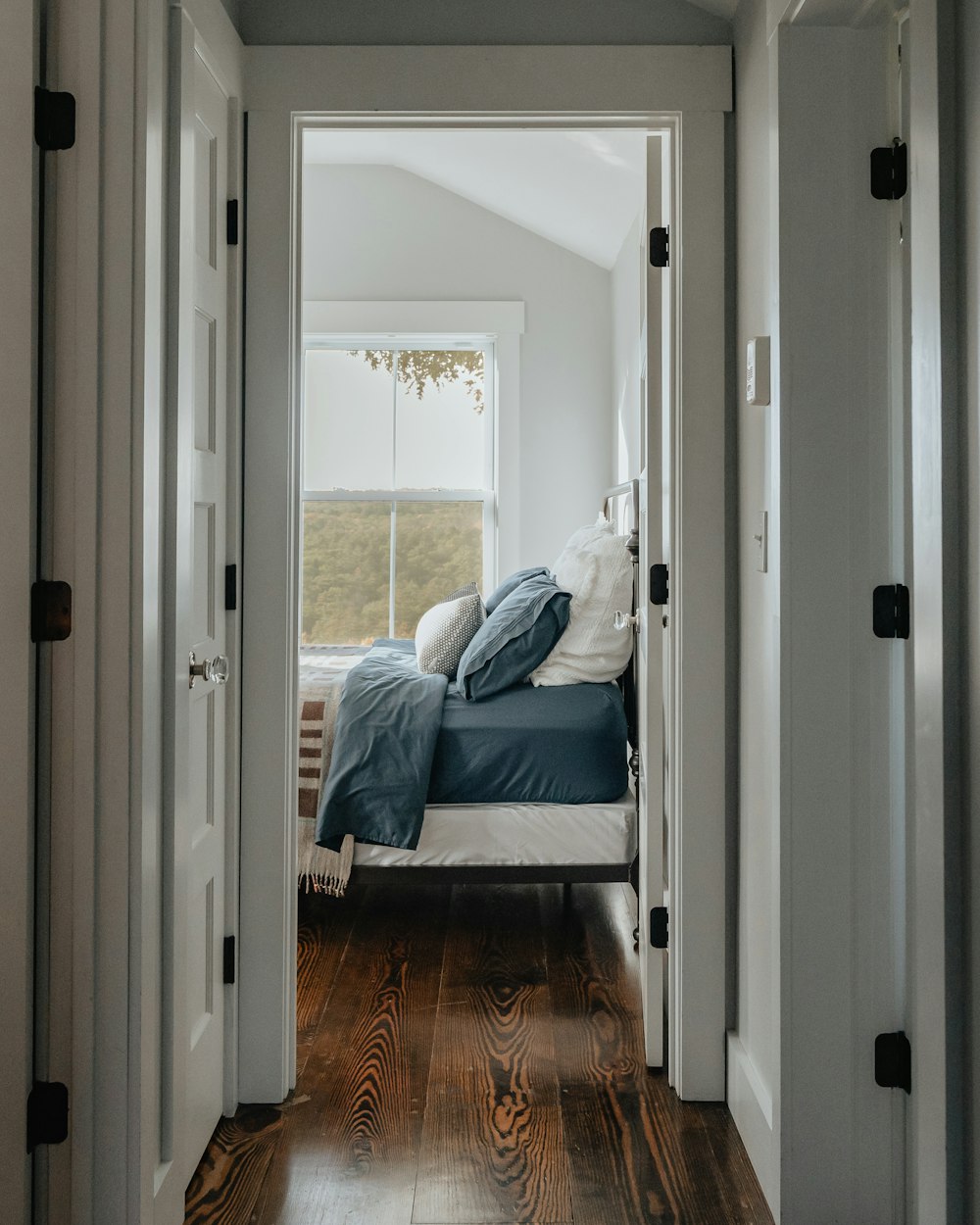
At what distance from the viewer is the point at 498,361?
5395 millimetres

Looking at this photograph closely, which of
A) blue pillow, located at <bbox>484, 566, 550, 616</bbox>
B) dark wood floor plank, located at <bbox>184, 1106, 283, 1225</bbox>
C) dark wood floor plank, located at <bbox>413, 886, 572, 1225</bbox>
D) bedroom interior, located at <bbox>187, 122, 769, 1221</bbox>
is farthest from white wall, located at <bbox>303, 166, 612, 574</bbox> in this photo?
dark wood floor plank, located at <bbox>184, 1106, 283, 1225</bbox>

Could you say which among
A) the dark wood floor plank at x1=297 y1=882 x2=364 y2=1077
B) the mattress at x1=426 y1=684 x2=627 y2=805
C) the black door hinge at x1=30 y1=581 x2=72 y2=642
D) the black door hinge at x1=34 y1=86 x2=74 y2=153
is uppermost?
the black door hinge at x1=34 y1=86 x2=74 y2=153

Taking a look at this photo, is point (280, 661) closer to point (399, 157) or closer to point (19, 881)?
point (19, 881)

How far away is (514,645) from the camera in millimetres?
3369

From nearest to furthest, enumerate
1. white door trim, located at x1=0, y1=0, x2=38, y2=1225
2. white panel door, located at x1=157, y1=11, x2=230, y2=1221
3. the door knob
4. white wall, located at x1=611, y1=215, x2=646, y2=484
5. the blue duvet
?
white door trim, located at x1=0, y1=0, x2=38, y2=1225 → white panel door, located at x1=157, y1=11, x2=230, y2=1221 → the door knob → the blue duvet → white wall, located at x1=611, y1=215, x2=646, y2=484

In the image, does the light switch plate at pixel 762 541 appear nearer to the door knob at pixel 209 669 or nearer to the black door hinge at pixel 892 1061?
the black door hinge at pixel 892 1061

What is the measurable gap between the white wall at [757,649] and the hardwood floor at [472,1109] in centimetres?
16

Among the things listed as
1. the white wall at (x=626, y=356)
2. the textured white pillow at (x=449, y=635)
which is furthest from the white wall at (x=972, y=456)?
the white wall at (x=626, y=356)

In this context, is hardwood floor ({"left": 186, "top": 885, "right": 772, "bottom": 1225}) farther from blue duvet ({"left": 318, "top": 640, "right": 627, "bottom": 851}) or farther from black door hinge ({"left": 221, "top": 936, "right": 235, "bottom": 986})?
blue duvet ({"left": 318, "top": 640, "right": 627, "bottom": 851})

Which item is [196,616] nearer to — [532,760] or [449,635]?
[532,760]

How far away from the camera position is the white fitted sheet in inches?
124

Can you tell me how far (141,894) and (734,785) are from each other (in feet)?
4.16

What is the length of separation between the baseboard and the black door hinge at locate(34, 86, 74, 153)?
6.42 ft

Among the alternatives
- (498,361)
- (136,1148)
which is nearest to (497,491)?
(498,361)
